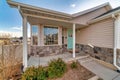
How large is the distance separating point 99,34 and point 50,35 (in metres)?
4.66

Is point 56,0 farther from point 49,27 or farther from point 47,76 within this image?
point 47,76

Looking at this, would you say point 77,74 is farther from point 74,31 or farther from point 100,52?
point 74,31

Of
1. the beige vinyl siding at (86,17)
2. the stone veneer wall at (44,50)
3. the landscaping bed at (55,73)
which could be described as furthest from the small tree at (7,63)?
the beige vinyl siding at (86,17)

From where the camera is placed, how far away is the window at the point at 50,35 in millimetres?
7898

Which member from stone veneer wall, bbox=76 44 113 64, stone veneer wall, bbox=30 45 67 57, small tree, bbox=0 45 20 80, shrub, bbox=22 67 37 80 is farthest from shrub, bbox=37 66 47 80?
stone veneer wall, bbox=76 44 113 64

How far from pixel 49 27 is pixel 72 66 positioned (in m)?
4.57

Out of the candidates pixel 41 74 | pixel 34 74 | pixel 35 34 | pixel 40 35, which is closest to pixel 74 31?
pixel 40 35

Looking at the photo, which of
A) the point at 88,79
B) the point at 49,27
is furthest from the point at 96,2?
the point at 88,79

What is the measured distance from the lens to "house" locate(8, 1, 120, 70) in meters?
4.90

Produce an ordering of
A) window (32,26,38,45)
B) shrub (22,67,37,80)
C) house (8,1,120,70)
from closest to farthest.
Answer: shrub (22,67,37,80) → house (8,1,120,70) → window (32,26,38,45)

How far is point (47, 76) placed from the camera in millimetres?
4309

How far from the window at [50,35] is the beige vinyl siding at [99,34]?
10.4ft

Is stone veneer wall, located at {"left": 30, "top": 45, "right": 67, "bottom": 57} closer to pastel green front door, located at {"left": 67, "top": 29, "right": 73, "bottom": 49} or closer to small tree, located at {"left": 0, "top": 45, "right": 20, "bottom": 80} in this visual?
pastel green front door, located at {"left": 67, "top": 29, "right": 73, "bottom": 49}

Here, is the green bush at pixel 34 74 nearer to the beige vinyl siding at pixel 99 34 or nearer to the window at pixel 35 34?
the window at pixel 35 34
